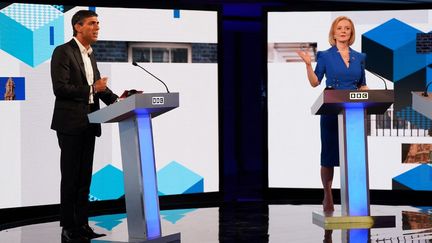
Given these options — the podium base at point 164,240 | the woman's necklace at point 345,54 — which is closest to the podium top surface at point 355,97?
the woman's necklace at point 345,54

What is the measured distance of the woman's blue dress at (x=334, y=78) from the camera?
6270mm

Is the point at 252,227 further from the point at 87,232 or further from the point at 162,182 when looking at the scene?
Result: the point at 162,182

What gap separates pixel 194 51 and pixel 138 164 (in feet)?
8.65

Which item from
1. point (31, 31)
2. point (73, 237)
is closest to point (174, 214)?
point (73, 237)

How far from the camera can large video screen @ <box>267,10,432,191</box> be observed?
303 inches

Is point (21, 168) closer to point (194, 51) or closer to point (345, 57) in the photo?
point (194, 51)

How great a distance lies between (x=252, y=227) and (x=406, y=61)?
8.42 feet

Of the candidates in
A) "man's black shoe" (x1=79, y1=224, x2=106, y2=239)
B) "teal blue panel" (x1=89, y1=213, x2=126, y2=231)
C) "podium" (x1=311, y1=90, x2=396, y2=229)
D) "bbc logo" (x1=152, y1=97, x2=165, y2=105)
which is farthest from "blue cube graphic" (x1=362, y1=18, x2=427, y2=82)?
"man's black shoe" (x1=79, y1=224, x2=106, y2=239)

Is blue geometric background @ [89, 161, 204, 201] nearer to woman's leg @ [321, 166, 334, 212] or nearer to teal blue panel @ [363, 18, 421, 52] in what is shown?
woman's leg @ [321, 166, 334, 212]

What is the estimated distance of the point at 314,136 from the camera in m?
7.82

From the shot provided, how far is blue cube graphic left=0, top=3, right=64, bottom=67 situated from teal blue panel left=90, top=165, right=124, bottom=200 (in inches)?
44.5

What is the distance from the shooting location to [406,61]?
7727 mm

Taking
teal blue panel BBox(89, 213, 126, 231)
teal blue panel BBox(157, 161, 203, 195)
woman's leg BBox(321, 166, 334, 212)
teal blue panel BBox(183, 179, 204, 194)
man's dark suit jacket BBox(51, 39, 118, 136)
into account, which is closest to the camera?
man's dark suit jacket BBox(51, 39, 118, 136)

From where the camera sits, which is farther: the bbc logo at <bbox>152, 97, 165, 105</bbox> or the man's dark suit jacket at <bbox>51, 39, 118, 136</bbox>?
the man's dark suit jacket at <bbox>51, 39, 118, 136</bbox>
